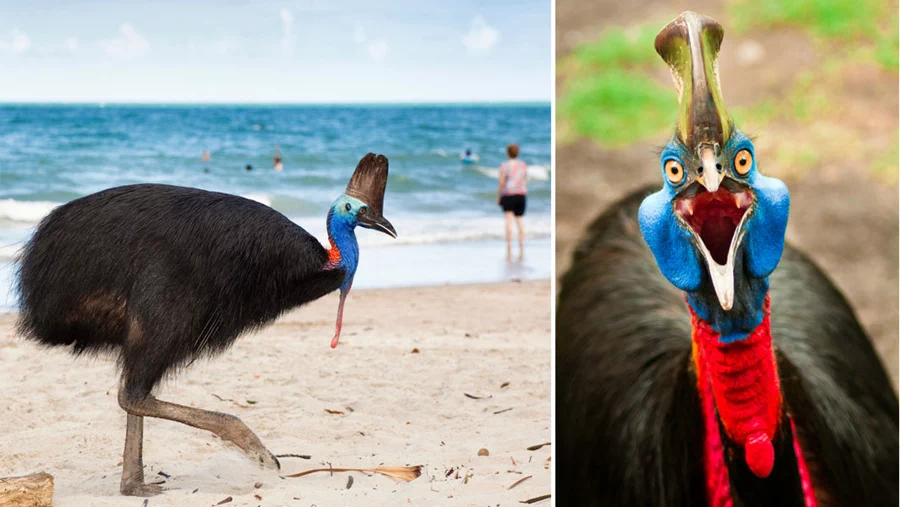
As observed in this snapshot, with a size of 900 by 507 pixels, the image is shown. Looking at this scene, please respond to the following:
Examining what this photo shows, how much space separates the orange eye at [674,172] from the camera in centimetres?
190

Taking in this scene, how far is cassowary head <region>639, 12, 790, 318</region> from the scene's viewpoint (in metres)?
1.84

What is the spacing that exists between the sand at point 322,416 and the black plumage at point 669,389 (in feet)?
4.04

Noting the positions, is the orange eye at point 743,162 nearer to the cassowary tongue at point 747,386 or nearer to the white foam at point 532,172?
the cassowary tongue at point 747,386

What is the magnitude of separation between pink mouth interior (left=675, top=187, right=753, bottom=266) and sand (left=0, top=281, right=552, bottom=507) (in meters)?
1.68

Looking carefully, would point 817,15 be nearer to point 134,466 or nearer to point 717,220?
point 717,220

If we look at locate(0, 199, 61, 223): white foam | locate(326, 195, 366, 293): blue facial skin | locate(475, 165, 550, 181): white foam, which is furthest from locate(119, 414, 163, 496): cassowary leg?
locate(475, 165, 550, 181): white foam

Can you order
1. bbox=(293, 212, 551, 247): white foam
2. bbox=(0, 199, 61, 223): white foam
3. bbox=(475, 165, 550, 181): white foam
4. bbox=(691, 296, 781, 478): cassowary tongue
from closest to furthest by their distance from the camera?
bbox=(691, 296, 781, 478): cassowary tongue → bbox=(293, 212, 551, 247): white foam → bbox=(0, 199, 61, 223): white foam → bbox=(475, 165, 550, 181): white foam

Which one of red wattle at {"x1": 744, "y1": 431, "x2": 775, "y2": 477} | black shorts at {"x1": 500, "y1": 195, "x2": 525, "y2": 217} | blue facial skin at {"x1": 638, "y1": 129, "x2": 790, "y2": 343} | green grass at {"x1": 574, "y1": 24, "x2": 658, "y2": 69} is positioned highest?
green grass at {"x1": 574, "y1": 24, "x2": 658, "y2": 69}

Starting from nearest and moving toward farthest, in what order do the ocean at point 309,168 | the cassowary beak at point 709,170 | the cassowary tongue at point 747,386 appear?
the cassowary beak at point 709,170 → the cassowary tongue at point 747,386 → the ocean at point 309,168

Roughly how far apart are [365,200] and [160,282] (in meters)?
0.74

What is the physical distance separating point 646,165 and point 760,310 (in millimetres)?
357

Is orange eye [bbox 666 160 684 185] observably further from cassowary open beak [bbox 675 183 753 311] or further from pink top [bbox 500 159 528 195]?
pink top [bbox 500 159 528 195]

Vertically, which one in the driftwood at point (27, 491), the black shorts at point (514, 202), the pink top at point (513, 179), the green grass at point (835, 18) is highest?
the green grass at point (835, 18)

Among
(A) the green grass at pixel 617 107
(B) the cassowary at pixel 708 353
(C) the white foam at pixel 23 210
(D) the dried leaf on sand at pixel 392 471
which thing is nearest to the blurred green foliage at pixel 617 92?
(A) the green grass at pixel 617 107
